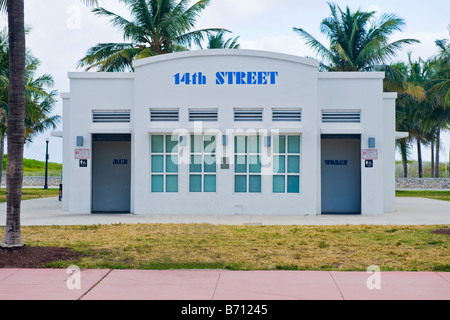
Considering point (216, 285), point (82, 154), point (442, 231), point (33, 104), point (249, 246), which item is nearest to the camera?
point (216, 285)

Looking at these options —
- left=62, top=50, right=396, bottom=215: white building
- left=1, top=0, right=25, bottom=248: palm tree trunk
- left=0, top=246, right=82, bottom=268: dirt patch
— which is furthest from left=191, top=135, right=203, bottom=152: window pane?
left=1, top=0, right=25, bottom=248: palm tree trunk

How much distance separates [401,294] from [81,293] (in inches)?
164

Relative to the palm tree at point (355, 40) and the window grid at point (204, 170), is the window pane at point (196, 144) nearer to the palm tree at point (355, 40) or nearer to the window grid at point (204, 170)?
the window grid at point (204, 170)

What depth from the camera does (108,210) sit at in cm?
2038

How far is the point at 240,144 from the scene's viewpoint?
59.7 ft

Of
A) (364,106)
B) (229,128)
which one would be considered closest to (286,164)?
(229,128)

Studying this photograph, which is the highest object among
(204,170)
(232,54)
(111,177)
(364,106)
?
(232,54)

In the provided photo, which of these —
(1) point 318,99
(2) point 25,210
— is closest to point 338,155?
(1) point 318,99

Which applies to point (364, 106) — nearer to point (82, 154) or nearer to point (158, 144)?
point (158, 144)

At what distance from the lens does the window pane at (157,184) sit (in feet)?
A: 59.8

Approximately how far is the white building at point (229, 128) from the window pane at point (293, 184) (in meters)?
0.03

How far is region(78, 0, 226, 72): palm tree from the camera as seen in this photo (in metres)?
30.2

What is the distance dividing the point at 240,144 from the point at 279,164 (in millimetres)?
1417

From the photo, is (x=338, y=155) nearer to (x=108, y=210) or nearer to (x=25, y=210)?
(x=108, y=210)
